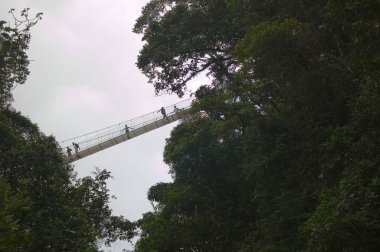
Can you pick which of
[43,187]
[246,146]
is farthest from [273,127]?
[43,187]

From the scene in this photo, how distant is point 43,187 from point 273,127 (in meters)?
7.71

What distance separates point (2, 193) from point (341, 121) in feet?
27.2

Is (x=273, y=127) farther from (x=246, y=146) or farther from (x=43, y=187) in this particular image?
(x=43, y=187)

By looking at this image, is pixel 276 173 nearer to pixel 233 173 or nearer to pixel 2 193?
pixel 233 173

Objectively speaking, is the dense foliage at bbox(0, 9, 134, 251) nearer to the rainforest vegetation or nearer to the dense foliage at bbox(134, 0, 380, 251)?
the rainforest vegetation

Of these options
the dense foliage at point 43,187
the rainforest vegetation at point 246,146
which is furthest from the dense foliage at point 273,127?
the dense foliage at point 43,187

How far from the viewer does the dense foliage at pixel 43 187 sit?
11523mm

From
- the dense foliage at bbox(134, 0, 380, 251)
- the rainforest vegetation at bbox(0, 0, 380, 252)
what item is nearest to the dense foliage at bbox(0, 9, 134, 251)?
the rainforest vegetation at bbox(0, 0, 380, 252)

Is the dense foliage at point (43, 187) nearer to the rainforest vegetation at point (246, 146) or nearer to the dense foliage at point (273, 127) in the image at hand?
the rainforest vegetation at point (246, 146)

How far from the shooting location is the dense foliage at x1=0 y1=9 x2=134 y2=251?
11523 mm

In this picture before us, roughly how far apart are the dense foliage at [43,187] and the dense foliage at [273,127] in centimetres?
278

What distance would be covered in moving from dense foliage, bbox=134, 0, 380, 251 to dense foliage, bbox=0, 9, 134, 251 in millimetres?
2777

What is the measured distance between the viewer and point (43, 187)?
1316 centimetres

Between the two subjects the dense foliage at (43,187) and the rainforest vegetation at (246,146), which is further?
the dense foliage at (43,187)
